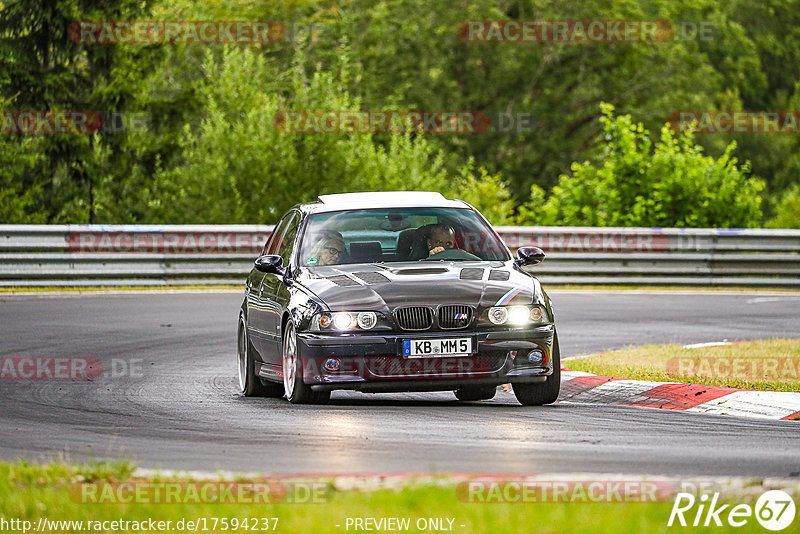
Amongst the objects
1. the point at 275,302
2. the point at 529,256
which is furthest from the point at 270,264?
the point at 529,256

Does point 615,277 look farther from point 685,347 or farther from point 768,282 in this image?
point 685,347

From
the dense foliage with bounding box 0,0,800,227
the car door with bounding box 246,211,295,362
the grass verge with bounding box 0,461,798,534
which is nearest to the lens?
the grass verge with bounding box 0,461,798,534

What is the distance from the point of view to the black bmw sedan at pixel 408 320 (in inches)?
415

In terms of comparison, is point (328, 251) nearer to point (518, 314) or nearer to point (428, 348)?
point (428, 348)

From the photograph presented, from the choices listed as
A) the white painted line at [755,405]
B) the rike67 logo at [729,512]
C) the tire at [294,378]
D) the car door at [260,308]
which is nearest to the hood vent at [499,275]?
the tire at [294,378]

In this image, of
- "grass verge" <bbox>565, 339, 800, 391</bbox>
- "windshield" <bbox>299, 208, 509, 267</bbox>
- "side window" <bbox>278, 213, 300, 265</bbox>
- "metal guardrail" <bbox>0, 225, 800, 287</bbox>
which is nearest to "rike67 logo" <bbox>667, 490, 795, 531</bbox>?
"grass verge" <bbox>565, 339, 800, 391</bbox>

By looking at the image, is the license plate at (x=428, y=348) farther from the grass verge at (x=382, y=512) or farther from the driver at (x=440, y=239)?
the grass verge at (x=382, y=512)

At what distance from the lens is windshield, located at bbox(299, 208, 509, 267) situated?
11.8 meters

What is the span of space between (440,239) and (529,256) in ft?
2.35

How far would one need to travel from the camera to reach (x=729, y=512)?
6.12 meters

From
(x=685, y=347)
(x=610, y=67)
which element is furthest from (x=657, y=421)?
(x=610, y=67)

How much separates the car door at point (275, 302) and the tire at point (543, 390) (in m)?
1.86

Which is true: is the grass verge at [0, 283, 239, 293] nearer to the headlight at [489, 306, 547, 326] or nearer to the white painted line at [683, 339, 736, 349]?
the white painted line at [683, 339, 736, 349]

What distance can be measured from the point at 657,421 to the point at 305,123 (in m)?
24.2
